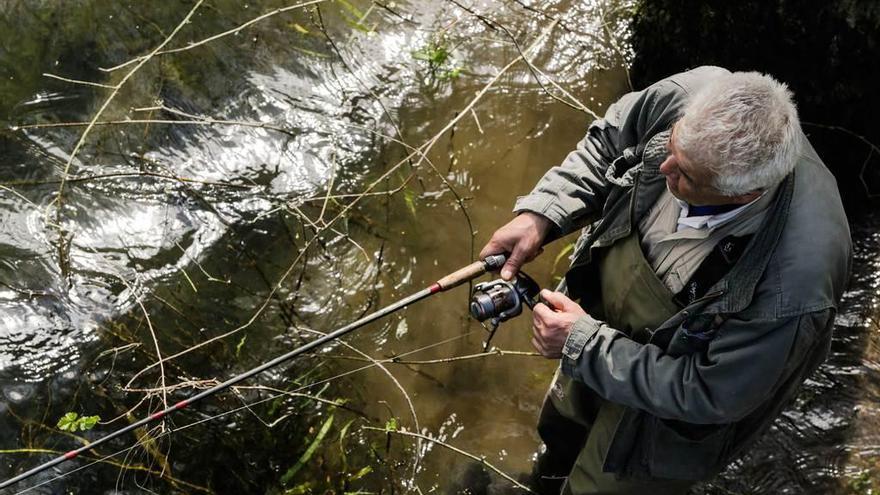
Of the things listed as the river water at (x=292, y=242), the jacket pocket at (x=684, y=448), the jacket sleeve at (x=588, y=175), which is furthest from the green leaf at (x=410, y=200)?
the jacket pocket at (x=684, y=448)

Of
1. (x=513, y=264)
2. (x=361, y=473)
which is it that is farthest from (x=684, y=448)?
(x=361, y=473)

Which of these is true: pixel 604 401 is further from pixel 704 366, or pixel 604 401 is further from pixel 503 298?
pixel 704 366

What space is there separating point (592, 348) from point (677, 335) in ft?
0.95

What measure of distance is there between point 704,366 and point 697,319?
5.6 inches

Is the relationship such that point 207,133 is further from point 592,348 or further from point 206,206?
point 592,348

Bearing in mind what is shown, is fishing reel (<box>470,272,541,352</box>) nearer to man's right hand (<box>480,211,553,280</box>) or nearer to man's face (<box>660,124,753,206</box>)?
man's right hand (<box>480,211,553,280</box>)

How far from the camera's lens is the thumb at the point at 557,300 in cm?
254

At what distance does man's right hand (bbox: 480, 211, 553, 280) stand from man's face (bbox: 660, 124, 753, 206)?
0.61 m

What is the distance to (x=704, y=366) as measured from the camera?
2158 mm

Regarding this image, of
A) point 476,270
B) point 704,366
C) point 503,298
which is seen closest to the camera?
point 704,366

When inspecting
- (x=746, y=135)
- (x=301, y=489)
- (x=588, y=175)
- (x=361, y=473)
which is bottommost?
(x=301, y=489)

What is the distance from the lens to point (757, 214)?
6.86 feet

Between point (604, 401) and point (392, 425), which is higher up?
point (604, 401)

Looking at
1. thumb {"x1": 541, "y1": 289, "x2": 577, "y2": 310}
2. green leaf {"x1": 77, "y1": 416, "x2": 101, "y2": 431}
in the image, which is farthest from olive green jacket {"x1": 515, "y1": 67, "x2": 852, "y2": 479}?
green leaf {"x1": 77, "y1": 416, "x2": 101, "y2": 431}
